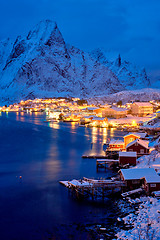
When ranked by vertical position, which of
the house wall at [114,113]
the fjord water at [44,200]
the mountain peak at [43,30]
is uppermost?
the mountain peak at [43,30]

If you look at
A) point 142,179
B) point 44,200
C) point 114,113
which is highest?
point 114,113

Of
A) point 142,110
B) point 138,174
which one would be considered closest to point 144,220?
point 138,174

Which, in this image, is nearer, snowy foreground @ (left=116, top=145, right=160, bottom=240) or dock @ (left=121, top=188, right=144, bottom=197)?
snowy foreground @ (left=116, top=145, right=160, bottom=240)

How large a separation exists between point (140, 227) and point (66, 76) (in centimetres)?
11516

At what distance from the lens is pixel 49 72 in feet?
377

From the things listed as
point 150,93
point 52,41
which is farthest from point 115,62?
point 150,93

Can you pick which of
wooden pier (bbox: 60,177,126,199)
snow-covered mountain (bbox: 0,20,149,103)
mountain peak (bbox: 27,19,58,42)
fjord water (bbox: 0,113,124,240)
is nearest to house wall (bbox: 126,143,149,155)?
fjord water (bbox: 0,113,124,240)

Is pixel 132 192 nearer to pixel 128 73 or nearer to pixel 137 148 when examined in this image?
pixel 137 148

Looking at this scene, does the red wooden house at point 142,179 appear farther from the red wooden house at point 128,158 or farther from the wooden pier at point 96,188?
the red wooden house at point 128,158

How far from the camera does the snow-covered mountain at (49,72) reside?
363 ft

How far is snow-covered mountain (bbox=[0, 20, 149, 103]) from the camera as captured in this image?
111 metres

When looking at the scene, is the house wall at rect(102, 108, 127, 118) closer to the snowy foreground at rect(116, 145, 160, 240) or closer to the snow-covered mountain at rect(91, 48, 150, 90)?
the snowy foreground at rect(116, 145, 160, 240)

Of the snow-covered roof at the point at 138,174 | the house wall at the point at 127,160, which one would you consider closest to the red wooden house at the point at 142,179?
the snow-covered roof at the point at 138,174

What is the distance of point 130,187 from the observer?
30.2ft
